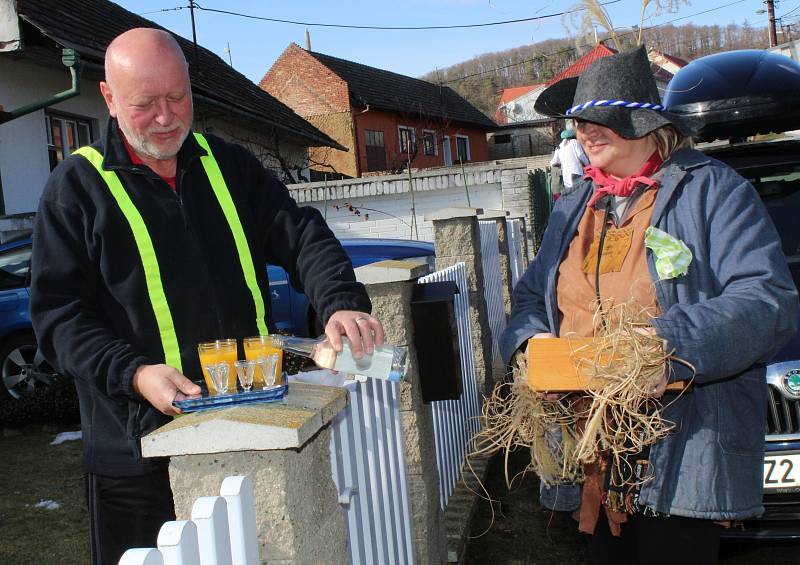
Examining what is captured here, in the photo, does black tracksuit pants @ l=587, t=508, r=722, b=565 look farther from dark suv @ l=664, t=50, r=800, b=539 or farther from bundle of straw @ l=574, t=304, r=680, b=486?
dark suv @ l=664, t=50, r=800, b=539

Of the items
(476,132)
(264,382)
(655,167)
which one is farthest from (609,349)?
(476,132)

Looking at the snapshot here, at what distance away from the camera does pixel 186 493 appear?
1822 millimetres

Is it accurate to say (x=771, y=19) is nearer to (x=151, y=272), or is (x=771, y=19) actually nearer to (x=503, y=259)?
(x=503, y=259)

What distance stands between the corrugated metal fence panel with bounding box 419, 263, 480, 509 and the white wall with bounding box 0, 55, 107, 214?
295 inches

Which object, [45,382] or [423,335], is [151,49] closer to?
[423,335]

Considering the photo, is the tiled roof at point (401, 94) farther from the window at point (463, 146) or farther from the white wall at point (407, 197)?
the white wall at point (407, 197)

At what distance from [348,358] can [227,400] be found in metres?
0.38

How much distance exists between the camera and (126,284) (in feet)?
7.39

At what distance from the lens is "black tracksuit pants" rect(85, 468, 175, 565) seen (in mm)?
2312

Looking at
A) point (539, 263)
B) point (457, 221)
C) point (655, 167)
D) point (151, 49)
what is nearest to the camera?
point (151, 49)

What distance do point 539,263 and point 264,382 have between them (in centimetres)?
106

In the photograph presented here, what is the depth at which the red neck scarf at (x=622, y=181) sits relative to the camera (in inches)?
93.2

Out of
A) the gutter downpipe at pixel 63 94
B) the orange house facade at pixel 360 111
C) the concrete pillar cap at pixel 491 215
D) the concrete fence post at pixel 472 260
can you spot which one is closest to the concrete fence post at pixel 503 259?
the concrete pillar cap at pixel 491 215

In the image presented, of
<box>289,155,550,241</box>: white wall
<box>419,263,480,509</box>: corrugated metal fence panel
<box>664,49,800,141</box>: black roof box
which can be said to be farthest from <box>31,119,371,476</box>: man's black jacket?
<box>289,155,550,241</box>: white wall
